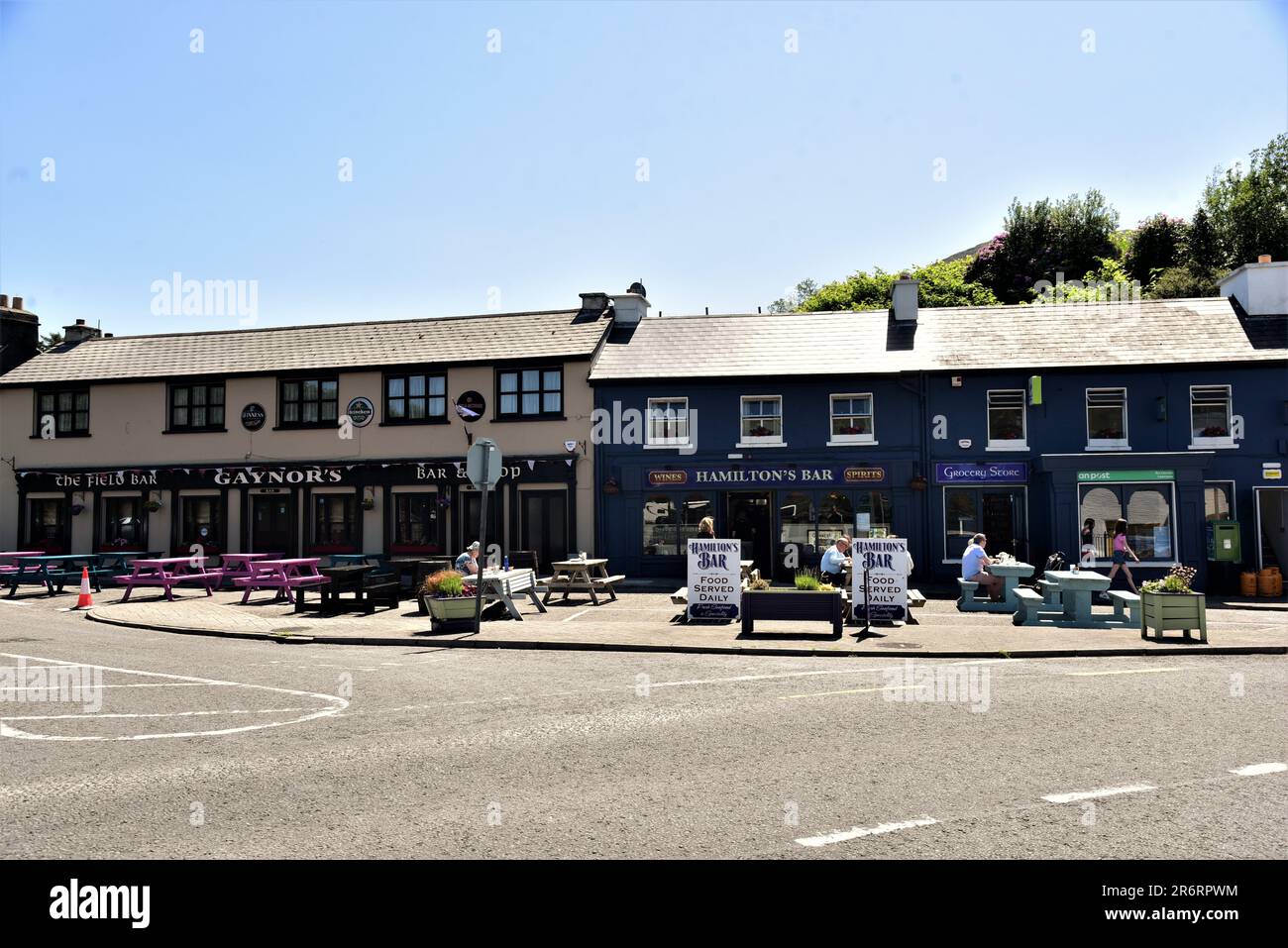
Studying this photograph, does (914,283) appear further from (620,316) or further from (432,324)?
(432,324)

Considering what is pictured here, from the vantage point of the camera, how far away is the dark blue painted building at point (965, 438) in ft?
76.4

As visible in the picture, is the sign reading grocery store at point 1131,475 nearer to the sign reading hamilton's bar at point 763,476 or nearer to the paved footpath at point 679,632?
the paved footpath at point 679,632

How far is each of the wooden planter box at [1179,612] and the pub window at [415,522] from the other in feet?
63.8

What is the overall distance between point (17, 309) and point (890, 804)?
1506 inches

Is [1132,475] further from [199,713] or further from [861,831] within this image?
[199,713]

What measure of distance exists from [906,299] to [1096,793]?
23232 mm

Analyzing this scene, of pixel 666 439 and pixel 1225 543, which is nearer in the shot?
pixel 1225 543

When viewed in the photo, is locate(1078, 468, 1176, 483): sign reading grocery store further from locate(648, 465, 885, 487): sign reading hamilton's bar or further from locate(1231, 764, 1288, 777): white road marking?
locate(1231, 764, 1288, 777): white road marking

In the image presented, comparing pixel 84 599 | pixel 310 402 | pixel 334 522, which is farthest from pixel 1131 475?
pixel 84 599

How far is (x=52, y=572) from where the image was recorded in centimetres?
2512

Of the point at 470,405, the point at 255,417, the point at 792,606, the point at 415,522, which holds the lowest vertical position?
the point at 792,606

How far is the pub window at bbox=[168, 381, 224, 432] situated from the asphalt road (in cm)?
1915

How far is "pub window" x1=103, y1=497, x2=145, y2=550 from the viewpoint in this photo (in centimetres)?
2948
